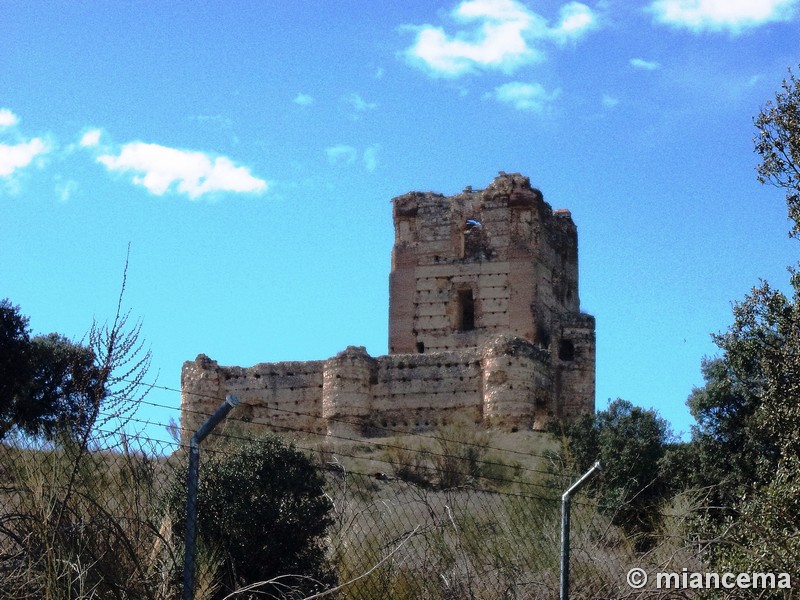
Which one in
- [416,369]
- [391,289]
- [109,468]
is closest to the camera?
[109,468]

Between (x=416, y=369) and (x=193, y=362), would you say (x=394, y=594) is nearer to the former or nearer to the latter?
(x=416, y=369)

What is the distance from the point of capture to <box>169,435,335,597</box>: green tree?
12039 millimetres

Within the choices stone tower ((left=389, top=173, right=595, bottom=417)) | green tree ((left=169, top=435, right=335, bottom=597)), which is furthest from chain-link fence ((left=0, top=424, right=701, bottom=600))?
stone tower ((left=389, top=173, right=595, bottom=417))

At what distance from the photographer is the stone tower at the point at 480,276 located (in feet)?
113

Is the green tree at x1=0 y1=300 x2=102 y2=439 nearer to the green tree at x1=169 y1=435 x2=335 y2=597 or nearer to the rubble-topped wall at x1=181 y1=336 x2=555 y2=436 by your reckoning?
the rubble-topped wall at x1=181 y1=336 x2=555 y2=436

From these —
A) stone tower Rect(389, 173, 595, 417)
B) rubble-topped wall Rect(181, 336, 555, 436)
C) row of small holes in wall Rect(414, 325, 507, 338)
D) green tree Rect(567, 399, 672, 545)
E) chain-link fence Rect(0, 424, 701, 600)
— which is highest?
stone tower Rect(389, 173, 595, 417)

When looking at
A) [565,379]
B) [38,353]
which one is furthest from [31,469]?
[565,379]

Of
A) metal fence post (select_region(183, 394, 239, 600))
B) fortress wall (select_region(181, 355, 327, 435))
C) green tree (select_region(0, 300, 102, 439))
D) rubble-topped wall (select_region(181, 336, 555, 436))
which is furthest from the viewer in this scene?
fortress wall (select_region(181, 355, 327, 435))

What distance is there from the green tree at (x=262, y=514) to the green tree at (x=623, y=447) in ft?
22.9

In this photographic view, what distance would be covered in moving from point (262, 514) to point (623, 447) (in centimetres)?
1174

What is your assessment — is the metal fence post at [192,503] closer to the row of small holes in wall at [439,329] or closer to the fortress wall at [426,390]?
the fortress wall at [426,390]

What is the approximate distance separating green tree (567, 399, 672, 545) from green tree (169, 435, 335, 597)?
6.98m

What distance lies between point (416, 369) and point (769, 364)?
60.7 ft

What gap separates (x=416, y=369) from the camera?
31656 mm
